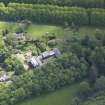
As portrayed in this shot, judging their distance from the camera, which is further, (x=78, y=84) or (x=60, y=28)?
(x=60, y=28)

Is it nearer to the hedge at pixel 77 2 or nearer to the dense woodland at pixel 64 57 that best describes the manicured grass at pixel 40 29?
the dense woodland at pixel 64 57

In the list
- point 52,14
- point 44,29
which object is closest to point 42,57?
point 44,29

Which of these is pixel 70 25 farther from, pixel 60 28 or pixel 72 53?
pixel 72 53

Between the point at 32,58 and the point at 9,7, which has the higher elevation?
the point at 9,7

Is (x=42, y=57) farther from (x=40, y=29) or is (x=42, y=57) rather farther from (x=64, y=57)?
(x=40, y=29)

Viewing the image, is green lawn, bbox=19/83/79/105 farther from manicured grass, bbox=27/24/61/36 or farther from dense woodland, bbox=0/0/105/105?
manicured grass, bbox=27/24/61/36

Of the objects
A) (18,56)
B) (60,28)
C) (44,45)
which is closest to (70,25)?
(60,28)

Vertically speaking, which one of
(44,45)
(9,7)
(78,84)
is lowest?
(78,84)
